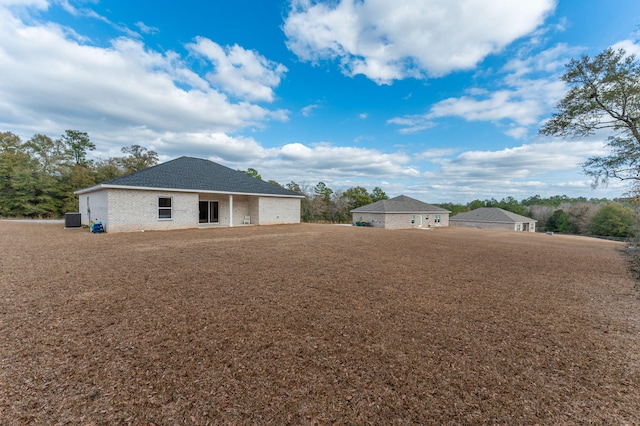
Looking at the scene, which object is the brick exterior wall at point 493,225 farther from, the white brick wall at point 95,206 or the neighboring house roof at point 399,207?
the white brick wall at point 95,206

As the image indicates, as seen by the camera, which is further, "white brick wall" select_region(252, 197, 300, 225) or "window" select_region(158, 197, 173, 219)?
"white brick wall" select_region(252, 197, 300, 225)

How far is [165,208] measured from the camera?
45.7 ft

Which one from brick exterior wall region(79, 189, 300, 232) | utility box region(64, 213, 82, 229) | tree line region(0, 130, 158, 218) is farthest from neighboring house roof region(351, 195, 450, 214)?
tree line region(0, 130, 158, 218)

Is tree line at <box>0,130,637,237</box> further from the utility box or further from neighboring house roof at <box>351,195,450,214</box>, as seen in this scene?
the utility box

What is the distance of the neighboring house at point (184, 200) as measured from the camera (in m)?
12.6

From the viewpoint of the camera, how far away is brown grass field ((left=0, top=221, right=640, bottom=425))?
1.96m

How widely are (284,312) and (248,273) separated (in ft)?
7.39

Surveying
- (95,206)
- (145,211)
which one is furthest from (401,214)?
(95,206)

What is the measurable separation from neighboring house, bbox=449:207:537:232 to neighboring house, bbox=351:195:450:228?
27.9ft

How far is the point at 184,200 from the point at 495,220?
41627 millimetres

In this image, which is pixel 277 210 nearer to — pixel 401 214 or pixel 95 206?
pixel 95 206

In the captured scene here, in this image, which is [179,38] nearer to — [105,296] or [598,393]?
[105,296]

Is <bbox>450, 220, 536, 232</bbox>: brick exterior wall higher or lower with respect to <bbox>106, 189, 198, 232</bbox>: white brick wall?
lower

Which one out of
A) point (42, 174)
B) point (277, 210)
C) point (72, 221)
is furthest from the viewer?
point (42, 174)
